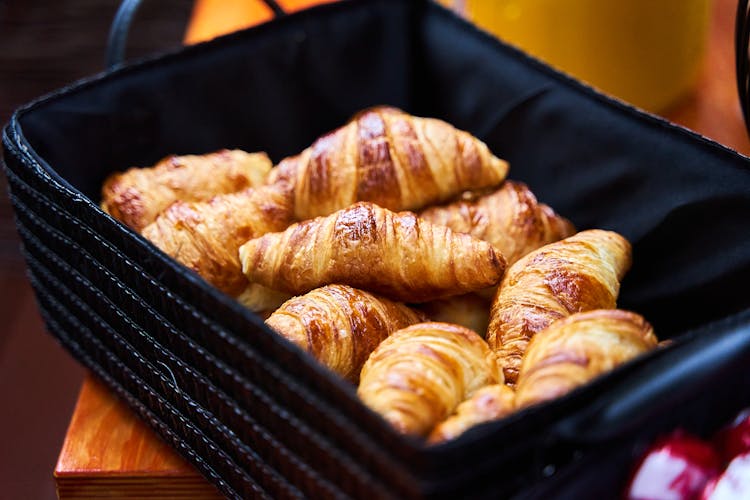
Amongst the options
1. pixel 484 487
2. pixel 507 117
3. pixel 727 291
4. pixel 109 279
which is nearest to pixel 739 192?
pixel 727 291

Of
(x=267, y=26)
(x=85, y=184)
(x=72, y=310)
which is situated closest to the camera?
(x=72, y=310)

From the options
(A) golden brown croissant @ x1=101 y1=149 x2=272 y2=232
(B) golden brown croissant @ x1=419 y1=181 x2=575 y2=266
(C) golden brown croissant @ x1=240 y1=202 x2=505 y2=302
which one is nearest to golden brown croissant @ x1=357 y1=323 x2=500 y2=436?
(C) golden brown croissant @ x1=240 y1=202 x2=505 y2=302

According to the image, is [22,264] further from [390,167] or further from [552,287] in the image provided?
[552,287]

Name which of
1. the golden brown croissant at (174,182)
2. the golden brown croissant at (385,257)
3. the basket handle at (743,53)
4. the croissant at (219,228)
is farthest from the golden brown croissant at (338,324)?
the basket handle at (743,53)

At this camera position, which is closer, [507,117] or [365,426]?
[365,426]

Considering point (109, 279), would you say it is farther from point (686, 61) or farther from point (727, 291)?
point (686, 61)

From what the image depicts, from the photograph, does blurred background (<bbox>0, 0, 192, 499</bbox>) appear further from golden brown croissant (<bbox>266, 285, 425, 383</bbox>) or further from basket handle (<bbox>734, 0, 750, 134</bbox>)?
basket handle (<bbox>734, 0, 750, 134</bbox>)

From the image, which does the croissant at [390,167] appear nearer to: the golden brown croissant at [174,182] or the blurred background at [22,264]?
the golden brown croissant at [174,182]
